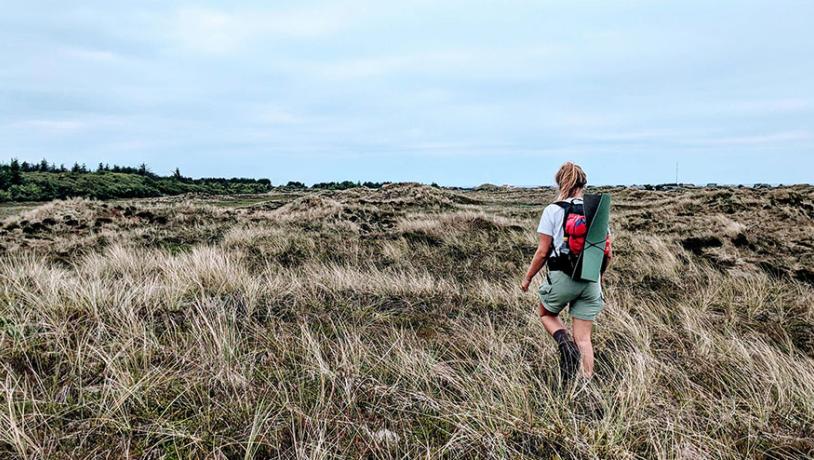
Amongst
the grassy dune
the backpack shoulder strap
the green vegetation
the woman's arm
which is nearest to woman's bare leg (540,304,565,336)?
the grassy dune

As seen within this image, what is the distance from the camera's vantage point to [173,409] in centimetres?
279

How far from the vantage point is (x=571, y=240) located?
3.20m

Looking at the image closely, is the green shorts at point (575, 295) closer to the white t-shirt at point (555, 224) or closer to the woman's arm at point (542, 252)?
the woman's arm at point (542, 252)

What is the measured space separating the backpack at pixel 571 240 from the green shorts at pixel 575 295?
0.25 ft

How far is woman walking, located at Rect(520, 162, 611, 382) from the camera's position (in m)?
3.25

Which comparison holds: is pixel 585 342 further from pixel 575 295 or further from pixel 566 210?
pixel 566 210

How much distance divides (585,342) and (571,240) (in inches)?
34.6

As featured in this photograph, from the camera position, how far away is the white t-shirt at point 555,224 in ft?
10.8

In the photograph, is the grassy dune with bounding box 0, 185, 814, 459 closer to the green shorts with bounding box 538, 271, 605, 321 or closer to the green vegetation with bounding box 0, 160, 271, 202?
the green shorts with bounding box 538, 271, 605, 321

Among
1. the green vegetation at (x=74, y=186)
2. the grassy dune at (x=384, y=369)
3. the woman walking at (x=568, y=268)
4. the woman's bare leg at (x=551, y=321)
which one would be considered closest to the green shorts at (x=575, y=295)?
the woman walking at (x=568, y=268)

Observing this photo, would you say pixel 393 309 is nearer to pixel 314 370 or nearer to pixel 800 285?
pixel 314 370

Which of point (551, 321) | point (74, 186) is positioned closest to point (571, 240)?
point (551, 321)

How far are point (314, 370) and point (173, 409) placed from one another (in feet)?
3.24

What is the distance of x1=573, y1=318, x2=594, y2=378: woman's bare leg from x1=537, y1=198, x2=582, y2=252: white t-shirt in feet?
2.21
